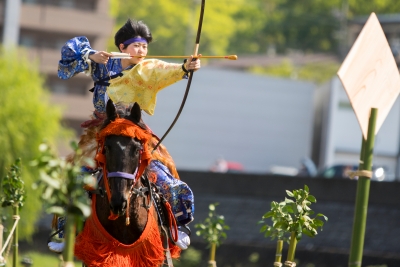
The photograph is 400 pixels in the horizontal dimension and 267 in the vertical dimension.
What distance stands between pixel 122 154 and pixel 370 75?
5.80 feet

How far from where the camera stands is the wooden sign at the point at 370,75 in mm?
5016

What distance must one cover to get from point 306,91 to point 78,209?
114 ft

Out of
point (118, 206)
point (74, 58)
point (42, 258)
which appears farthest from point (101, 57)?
point (42, 258)

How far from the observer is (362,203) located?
199 inches

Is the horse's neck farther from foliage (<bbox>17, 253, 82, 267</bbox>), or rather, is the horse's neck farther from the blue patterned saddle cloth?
foliage (<bbox>17, 253, 82, 267</bbox>)

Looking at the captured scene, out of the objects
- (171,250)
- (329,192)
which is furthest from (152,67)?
(329,192)

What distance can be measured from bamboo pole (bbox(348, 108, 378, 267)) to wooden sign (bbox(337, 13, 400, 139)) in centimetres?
4

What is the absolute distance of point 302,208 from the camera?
6656 mm

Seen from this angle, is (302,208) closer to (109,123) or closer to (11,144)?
(109,123)

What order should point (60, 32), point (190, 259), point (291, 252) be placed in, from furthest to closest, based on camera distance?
point (60, 32)
point (190, 259)
point (291, 252)

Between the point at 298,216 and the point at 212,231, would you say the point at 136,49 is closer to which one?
the point at 298,216

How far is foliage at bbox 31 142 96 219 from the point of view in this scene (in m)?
4.09

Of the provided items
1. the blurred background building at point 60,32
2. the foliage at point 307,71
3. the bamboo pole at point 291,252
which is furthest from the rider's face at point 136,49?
the foliage at point 307,71

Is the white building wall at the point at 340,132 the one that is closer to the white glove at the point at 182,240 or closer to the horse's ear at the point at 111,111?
the white glove at the point at 182,240
